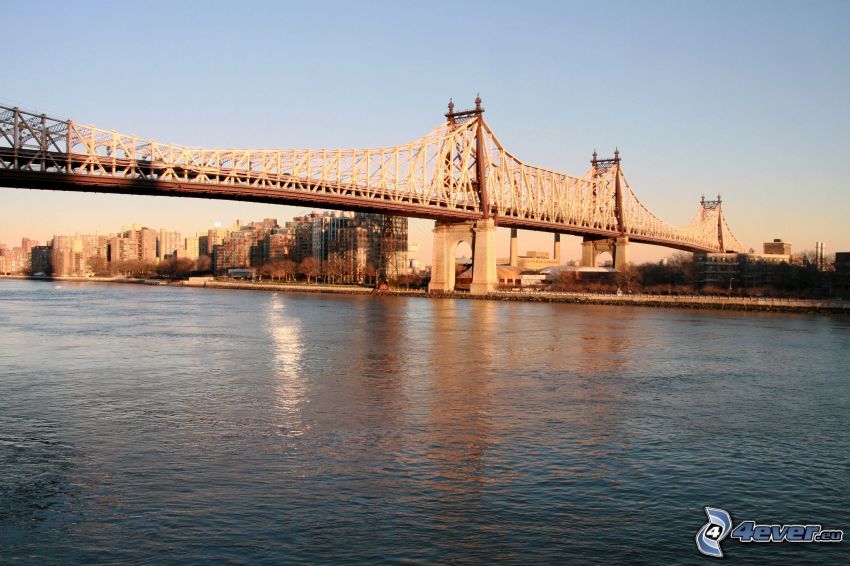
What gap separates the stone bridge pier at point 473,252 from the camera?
8294 cm

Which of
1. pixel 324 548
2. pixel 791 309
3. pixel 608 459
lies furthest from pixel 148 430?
pixel 791 309

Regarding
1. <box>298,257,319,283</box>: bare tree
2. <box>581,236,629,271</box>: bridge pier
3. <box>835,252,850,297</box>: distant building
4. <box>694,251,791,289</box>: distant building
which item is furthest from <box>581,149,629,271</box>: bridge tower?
<box>298,257,319,283</box>: bare tree

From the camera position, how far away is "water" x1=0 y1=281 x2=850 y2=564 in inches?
430

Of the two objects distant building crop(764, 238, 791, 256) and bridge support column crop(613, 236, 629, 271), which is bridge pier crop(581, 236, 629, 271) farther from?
distant building crop(764, 238, 791, 256)

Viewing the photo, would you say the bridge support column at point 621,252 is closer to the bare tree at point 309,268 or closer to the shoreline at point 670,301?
the shoreline at point 670,301

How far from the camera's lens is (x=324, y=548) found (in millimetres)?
10578

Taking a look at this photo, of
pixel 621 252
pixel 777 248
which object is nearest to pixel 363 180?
pixel 621 252

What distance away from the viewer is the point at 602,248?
11325cm

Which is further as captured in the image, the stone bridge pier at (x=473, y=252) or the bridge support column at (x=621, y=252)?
the bridge support column at (x=621, y=252)

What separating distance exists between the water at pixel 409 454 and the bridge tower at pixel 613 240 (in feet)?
258

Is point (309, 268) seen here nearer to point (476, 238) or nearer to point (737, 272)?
point (476, 238)

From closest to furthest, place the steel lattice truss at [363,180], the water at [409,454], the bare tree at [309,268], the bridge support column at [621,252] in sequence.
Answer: the water at [409,454], the steel lattice truss at [363,180], the bridge support column at [621,252], the bare tree at [309,268]

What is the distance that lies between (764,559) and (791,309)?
60.7 m

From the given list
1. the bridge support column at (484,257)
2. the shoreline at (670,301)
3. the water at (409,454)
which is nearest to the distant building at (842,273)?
the shoreline at (670,301)
